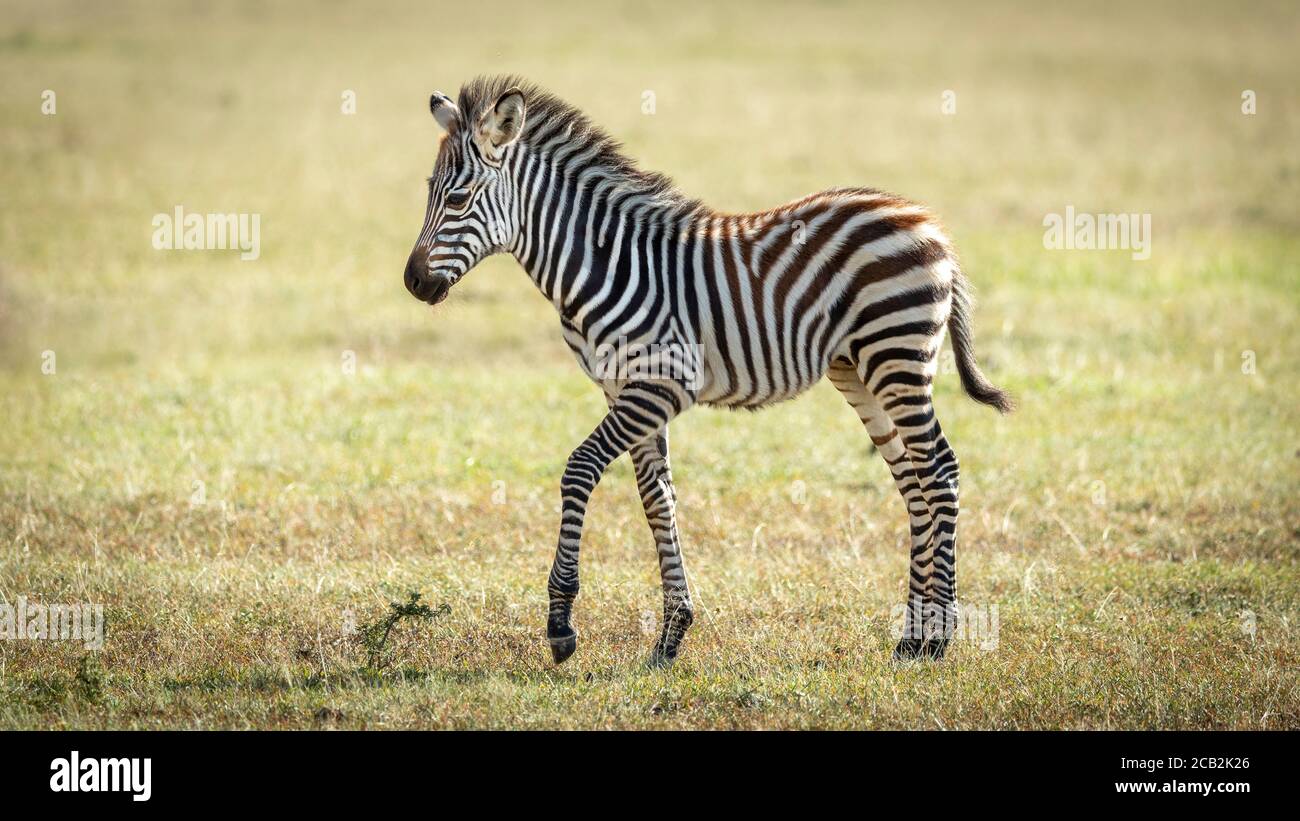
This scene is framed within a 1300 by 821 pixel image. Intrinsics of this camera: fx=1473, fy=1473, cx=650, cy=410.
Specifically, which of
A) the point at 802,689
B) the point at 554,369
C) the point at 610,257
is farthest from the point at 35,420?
the point at 802,689

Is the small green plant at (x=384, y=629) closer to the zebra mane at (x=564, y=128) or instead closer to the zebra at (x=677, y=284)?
the zebra at (x=677, y=284)

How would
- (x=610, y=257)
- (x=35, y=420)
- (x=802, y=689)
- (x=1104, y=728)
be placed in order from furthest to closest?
(x=35, y=420)
(x=610, y=257)
(x=802, y=689)
(x=1104, y=728)

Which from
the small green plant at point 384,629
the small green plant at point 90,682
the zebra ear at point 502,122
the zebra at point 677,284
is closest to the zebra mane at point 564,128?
the zebra at point 677,284

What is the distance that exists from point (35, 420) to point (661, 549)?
8.41 m

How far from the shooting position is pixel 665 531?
8.91 metres

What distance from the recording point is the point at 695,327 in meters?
8.73

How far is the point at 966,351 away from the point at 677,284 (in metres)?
2.14

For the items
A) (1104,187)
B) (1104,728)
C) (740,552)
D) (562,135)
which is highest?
(1104,187)

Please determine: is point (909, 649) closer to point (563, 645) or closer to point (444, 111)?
point (563, 645)

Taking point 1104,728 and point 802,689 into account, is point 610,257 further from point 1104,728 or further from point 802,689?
point 1104,728

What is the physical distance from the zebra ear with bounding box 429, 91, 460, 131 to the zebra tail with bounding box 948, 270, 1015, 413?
10.8ft

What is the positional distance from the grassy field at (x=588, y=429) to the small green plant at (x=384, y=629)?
10 cm

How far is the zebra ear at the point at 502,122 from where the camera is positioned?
27.5 ft

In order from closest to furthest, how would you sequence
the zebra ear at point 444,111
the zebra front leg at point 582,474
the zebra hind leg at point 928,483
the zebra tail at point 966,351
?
the zebra front leg at point 582,474 → the zebra ear at point 444,111 → the zebra hind leg at point 928,483 → the zebra tail at point 966,351
